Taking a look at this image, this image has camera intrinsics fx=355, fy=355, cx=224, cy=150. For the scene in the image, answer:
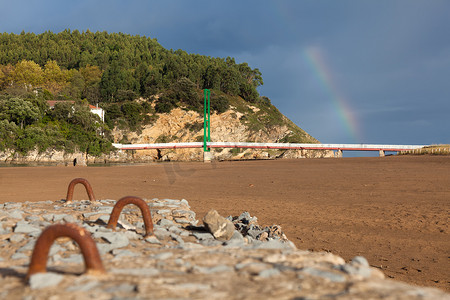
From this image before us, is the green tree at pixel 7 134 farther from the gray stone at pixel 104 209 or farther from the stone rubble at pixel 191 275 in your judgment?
the stone rubble at pixel 191 275

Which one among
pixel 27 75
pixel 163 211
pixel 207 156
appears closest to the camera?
pixel 163 211

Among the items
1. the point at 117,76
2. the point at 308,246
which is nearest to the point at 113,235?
the point at 308,246

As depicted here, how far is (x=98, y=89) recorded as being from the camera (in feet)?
285

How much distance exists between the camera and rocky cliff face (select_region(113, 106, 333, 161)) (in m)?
69.6

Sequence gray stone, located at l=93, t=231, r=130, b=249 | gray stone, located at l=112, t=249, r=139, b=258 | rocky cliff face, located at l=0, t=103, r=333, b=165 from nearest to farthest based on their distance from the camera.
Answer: gray stone, located at l=112, t=249, r=139, b=258, gray stone, located at l=93, t=231, r=130, b=249, rocky cliff face, located at l=0, t=103, r=333, b=165

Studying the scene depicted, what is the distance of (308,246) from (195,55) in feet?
359

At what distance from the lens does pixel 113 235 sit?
14.1 ft

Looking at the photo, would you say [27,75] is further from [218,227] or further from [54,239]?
[54,239]

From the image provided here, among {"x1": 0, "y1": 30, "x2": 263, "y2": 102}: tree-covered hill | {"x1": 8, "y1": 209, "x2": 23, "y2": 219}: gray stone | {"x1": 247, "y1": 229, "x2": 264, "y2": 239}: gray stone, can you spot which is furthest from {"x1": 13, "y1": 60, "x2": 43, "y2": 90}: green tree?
{"x1": 247, "y1": 229, "x2": 264, "y2": 239}: gray stone

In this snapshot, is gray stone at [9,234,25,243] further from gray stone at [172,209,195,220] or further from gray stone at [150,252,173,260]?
gray stone at [172,209,195,220]

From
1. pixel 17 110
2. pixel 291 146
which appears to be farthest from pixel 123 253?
pixel 291 146

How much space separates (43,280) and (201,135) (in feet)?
238

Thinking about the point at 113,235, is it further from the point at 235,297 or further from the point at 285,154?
the point at 285,154

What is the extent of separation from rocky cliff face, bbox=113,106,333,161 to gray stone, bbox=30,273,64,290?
2533 inches
